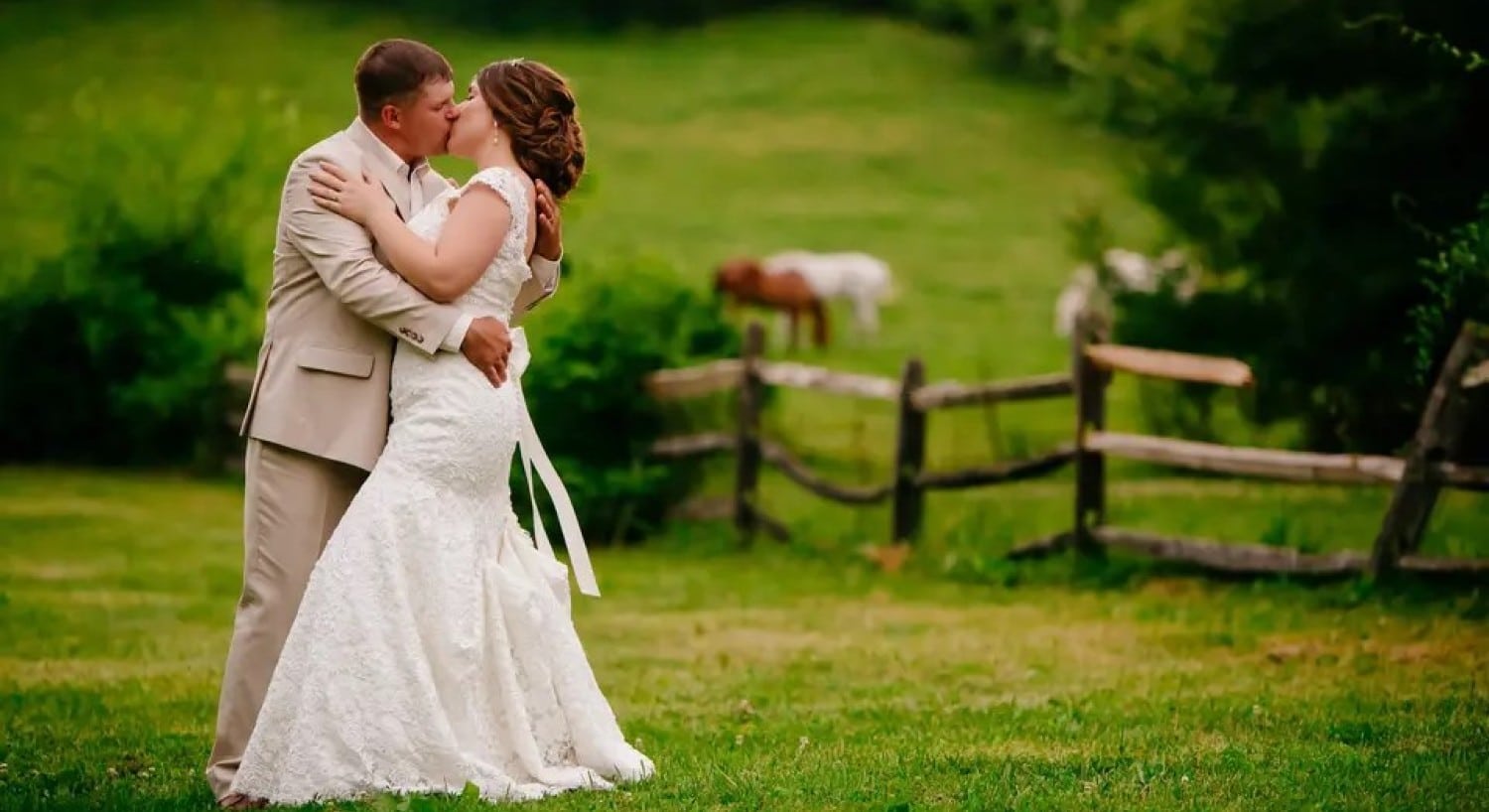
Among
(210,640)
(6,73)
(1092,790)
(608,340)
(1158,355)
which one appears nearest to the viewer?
(1092,790)

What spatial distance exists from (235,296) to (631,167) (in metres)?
18.3

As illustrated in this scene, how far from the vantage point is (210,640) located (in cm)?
1008

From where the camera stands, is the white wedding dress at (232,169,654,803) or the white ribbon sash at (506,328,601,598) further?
the white ribbon sash at (506,328,601,598)

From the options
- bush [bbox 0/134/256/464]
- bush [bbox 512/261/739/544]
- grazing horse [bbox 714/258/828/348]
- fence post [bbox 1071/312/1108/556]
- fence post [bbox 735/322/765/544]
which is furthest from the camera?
grazing horse [bbox 714/258/828/348]

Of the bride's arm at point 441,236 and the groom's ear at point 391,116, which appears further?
the groom's ear at point 391,116

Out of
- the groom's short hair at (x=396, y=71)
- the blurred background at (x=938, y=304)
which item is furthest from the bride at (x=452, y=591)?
the blurred background at (x=938, y=304)

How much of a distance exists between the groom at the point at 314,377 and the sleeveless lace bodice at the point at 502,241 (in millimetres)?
77

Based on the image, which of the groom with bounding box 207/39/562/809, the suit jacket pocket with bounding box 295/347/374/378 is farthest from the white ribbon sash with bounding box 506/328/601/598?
the suit jacket pocket with bounding box 295/347/374/378

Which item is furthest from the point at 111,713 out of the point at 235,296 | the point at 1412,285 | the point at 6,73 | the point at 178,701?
the point at 6,73

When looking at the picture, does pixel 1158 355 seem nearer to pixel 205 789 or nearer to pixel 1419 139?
pixel 1419 139

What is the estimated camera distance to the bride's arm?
5625mm

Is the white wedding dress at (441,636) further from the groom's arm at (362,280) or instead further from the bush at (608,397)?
the bush at (608,397)

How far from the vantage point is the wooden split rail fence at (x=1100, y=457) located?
969 cm

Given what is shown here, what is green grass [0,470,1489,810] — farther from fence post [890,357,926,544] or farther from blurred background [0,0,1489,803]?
fence post [890,357,926,544]
